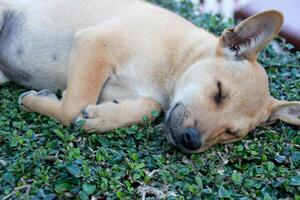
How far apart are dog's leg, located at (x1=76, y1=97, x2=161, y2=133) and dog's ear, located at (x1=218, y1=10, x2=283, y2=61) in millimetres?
728

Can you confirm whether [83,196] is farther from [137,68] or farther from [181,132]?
[137,68]


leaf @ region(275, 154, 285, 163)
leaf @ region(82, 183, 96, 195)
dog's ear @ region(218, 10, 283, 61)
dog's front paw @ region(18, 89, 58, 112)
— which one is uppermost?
dog's ear @ region(218, 10, 283, 61)

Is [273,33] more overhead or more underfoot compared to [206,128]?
more overhead

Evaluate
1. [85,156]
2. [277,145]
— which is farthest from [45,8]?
A: [277,145]

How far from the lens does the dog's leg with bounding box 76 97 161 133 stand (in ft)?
13.7

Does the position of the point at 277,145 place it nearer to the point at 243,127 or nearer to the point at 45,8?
the point at 243,127

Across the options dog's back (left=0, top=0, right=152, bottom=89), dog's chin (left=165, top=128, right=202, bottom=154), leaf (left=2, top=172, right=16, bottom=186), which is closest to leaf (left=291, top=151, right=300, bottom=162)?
Result: dog's chin (left=165, top=128, right=202, bottom=154)

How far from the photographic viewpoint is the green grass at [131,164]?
3.57 m

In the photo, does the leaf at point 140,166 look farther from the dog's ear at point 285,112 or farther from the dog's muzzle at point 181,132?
the dog's ear at point 285,112

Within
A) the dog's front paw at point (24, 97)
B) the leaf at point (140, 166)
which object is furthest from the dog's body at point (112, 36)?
the leaf at point (140, 166)

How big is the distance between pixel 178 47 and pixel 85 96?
0.87 m

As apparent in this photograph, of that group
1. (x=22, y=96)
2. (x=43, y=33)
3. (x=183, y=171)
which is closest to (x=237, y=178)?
(x=183, y=171)

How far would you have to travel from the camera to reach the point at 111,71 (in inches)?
175

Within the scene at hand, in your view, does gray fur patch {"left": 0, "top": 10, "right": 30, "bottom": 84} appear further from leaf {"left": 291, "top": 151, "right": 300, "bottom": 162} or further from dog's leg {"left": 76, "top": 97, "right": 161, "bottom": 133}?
leaf {"left": 291, "top": 151, "right": 300, "bottom": 162}
